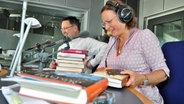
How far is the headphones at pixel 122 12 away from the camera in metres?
1.36

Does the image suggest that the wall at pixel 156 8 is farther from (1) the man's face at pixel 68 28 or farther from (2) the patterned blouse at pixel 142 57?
(2) the patterned blouse at pixel 142 57

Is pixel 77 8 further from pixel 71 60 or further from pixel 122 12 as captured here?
pixel 71 60

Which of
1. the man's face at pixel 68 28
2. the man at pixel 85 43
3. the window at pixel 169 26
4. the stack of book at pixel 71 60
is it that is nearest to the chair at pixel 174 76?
the stack of book at pixel 71 60

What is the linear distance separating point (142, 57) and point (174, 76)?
0.60 feet

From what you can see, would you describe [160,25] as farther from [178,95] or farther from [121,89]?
[121,89]

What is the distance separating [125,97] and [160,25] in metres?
2.98

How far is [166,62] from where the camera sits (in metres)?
1.26

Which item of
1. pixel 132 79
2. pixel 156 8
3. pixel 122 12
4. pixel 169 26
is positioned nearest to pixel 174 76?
pixel 132 79

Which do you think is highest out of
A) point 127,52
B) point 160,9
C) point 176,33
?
point 160,9

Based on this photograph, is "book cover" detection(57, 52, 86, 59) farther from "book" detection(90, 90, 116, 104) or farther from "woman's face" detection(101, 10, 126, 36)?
"book" detection(90, 90, 116, 104)

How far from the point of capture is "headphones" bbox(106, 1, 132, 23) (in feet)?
4.46

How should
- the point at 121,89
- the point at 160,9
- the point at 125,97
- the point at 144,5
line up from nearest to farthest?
the point at 125,97 < the point at 121,89 < the point at 160,9 < the point at 144,5

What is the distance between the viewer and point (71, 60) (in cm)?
120

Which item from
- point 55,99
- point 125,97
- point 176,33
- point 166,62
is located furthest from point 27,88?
point 176,33
